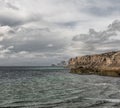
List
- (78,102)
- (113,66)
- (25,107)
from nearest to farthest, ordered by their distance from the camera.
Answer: (25,107) < (78,102) < (113,66)

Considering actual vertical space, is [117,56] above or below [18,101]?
above

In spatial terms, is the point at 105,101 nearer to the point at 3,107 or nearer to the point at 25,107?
the point at 25,107

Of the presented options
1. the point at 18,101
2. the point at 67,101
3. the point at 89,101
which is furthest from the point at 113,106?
the point at 18,101

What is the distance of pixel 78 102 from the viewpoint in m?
32.3

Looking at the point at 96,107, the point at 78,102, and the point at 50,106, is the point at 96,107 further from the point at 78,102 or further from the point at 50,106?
the point at 50,106

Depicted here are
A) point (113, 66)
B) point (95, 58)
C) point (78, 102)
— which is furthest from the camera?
point (95, 58)

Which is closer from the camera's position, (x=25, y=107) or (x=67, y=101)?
(x=25, y=107)

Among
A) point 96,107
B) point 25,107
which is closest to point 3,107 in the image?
point 25,107

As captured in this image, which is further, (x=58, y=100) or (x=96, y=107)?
(x=58, y=100)

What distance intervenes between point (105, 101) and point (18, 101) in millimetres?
12618

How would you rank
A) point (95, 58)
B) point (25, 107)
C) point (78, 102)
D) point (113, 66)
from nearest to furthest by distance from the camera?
point (25, 107) < point (78, 102) < point (113, 66) < point (95, 58)

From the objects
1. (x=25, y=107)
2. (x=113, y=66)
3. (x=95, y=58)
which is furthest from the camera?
(x=95, y=58)

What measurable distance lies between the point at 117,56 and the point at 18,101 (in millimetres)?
100936

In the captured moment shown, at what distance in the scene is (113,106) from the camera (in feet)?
95.7
